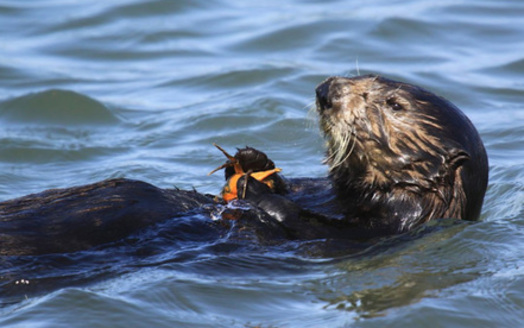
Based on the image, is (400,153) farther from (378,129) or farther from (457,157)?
(457,157)

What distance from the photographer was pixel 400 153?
15.9 ft

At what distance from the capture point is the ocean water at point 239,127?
13.6 feet

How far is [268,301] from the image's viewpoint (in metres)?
4.20

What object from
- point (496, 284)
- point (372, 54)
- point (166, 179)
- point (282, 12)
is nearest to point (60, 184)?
point (166, 179)

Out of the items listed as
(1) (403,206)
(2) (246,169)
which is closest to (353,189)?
(1) (403,206)

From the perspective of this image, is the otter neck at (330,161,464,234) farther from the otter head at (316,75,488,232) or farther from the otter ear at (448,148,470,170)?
the otter ear at (448,148,470,170)

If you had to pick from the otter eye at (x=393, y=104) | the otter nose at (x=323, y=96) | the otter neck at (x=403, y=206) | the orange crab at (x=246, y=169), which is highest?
the otter nose at (x=323, y=96)

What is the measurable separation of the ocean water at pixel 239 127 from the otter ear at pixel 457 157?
354 millimetres

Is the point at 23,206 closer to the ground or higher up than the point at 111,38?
closer to the ground

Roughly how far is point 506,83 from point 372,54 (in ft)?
6.23

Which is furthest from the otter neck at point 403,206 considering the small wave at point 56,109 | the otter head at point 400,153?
the small wave at point 56,109

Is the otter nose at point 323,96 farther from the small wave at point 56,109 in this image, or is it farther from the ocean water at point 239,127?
the small wave at point 56,109

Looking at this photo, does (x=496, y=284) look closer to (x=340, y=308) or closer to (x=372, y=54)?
(x=340, y=308)

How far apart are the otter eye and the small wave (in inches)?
180
